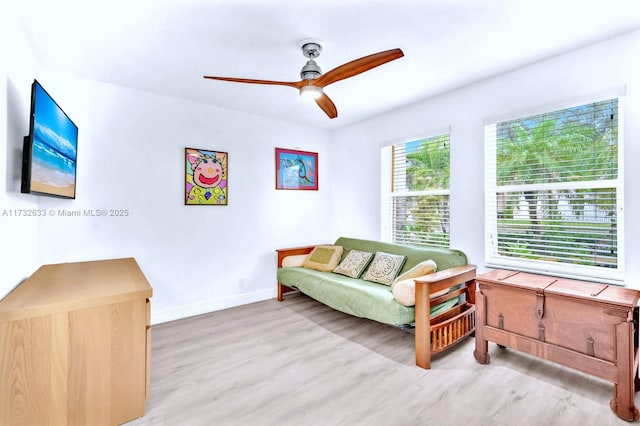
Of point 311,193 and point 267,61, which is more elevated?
point 267,61

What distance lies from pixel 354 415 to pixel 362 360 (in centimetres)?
63

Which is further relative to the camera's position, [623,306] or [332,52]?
[332,52]

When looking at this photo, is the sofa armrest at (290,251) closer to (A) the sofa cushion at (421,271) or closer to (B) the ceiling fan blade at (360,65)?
(A) the sofa cushion at (421,271)

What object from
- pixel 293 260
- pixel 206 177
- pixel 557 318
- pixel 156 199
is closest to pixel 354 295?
pixel 293 260

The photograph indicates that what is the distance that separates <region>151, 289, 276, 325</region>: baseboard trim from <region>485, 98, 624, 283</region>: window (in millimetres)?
2635

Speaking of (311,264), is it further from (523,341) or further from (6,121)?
(6,121)

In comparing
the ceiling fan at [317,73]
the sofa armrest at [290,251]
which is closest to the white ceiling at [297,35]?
the ceiling fan at [317,73]

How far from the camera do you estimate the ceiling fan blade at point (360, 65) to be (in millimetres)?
1732

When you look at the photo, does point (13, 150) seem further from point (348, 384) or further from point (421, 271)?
point (421, 271)

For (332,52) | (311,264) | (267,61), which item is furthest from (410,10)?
(311,264)

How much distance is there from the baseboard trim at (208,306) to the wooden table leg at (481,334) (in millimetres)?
2478

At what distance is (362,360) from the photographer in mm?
2340

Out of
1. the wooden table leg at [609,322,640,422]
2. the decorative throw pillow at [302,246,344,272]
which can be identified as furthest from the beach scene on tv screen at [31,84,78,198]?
the wooden table leg at [609,322,640,422]

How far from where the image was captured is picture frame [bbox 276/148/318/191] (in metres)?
4.05
